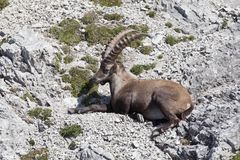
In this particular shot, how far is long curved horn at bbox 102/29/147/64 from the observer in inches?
945

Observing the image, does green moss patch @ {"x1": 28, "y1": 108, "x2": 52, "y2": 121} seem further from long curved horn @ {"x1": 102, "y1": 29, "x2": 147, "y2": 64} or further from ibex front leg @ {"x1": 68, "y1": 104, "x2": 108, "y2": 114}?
long curved horn @ {"x1": 102, "y1": 29, "x2": 147, "y2": 64}

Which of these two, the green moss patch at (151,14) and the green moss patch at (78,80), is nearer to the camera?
the green moss patch at (78,80)

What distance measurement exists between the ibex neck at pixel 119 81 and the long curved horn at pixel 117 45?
1.99 ft

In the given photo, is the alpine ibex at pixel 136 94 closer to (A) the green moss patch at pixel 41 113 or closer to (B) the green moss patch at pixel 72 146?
(A) the green moss patch at pixel 41 113

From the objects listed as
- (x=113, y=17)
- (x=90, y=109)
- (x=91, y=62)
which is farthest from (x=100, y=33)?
(x=90, y=109)

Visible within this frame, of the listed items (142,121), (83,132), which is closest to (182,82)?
(142,121)

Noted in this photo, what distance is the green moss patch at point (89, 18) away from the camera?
2784cm

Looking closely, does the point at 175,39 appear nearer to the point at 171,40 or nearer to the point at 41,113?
the point at 171,40

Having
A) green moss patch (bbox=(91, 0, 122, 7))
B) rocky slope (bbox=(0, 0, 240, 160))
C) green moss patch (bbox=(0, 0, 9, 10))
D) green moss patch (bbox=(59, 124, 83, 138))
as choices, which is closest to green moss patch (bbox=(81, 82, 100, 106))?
rocky slope (bbox=(0, 0, 240, 160))

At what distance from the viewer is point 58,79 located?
24.7 metres

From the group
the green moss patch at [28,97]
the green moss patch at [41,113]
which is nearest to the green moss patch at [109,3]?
the green moss patch at [28,97]

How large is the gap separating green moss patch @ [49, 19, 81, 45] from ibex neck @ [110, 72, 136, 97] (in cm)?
321

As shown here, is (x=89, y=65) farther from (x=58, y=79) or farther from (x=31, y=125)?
(x=31, y=125)

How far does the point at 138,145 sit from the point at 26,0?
10.4m
